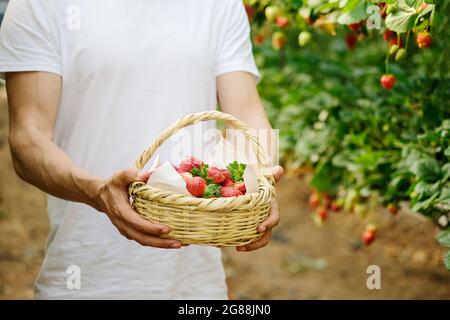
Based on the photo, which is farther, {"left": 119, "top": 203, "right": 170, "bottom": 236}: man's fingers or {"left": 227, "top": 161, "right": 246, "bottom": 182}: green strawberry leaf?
{"left": 227, "top": 161, "right": 246, "bottom": 182}: green strawberry leaf

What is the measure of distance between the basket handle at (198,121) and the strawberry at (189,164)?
11 cm

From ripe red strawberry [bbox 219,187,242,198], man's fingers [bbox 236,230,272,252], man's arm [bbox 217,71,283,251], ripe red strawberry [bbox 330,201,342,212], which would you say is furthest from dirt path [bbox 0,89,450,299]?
ripe red strawberry [bbox 219,187,242,198]

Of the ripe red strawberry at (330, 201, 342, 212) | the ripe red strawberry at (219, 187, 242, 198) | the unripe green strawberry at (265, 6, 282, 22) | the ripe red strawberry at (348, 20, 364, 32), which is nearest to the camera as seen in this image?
the ripe red strawberry at (219, 187, 242, 198)

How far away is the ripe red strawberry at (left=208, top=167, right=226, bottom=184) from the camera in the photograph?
1717 millimetres

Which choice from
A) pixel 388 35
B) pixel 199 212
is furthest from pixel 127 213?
pixel 388 35

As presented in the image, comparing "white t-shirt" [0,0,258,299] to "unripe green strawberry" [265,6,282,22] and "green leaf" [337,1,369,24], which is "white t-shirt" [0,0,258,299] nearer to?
"green leaf" [337,1,369,24]

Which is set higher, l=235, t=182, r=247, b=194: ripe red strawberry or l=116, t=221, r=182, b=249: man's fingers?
l=235, t=182, r=247, b=194: ripe red strawberry

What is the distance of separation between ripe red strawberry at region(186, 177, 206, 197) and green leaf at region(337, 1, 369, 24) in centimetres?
73

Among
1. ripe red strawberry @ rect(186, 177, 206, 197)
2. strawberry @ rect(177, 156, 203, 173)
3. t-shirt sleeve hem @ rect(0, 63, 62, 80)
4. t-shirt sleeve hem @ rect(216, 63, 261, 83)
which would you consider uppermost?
t-shirt sleeve hem @ rect(0, 63, 62, 80)

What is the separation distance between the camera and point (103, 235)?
191cm

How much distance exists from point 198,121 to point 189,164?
135 mm

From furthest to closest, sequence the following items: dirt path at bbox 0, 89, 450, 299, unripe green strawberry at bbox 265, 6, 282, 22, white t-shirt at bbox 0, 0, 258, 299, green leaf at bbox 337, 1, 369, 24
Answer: dirt path at bbox 0, 89, 450, 299 → unripe green strawberry at bbox 265, 6, 282, 22 → green leaf at bbox 337, 1, 369, 24 → white t-shirt at bbox 0, 0, 258, 299

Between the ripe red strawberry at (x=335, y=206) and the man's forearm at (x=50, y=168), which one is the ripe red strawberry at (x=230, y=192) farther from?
the ripe red strawberry at (x=335, y=206)

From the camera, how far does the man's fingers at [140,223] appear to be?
1567 millimetres
